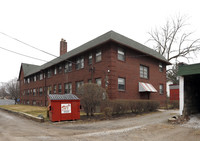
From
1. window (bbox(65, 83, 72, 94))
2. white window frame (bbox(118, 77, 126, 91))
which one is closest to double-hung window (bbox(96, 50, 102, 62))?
white window frame (bbox(118, 77, 126, 91))

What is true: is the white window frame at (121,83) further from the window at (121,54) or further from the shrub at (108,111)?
the shrub at (108,111)

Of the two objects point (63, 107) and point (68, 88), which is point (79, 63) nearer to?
point (68, 88)

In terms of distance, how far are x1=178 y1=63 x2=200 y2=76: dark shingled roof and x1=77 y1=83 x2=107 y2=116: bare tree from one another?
5899 millimetres

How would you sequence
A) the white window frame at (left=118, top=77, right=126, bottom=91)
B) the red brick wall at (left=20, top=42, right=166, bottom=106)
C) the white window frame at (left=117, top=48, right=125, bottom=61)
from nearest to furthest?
1. the red brick wall at (left=20, top=42, right=166, bottom=106)
2. the white window frame at (left=118, top=77, right=126, bottom=91)
3. the white window frame at (left=117, top=48, right=125, bottom=61)

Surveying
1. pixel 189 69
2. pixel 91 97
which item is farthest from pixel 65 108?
pixel 189 69

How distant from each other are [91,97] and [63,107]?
2235 millimetres

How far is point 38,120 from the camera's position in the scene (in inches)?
494

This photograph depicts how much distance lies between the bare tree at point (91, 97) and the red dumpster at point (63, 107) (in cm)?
71

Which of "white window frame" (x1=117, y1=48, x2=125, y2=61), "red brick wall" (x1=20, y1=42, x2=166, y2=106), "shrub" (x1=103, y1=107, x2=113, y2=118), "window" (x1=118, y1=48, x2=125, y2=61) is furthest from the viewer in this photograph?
"window" (x1=118, y1=48, x2=125, y2=61)

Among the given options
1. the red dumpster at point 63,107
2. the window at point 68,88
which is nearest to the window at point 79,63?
the window at point 68,88

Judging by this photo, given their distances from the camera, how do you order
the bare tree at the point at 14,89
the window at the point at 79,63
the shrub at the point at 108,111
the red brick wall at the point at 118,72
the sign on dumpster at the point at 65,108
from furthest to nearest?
the bare tree at the point at 14,89, the window at the point at 79,63, the red brick wall at the point at 118,72, the shrub at the point at 108,111, the sign on dumpster at the point at 65,108

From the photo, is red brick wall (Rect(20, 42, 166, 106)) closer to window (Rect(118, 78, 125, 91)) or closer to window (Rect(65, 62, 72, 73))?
window (Rect(118, 78, 125, 91))

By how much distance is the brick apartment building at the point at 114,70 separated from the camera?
17.9m

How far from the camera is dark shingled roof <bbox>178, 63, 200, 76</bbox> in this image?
11.3 meters
